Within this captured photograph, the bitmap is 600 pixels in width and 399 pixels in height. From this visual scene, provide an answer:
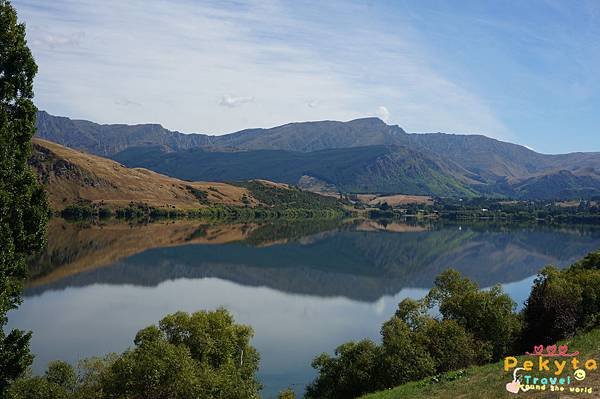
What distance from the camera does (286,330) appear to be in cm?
6525

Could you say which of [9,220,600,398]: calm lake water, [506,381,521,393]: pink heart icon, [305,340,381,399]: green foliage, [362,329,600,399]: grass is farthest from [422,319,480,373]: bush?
[9,220,600,398]: calm lake water

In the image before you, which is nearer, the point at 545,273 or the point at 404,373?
the point at 404,373

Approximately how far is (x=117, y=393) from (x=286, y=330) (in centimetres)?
4054

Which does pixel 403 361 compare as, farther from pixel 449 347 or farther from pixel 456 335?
pixel 456 335

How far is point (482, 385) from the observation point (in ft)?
82.0

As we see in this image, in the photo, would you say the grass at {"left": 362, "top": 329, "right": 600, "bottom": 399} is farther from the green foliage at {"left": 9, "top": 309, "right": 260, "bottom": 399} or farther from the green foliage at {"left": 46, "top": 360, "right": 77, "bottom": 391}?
the green foliage at {"left": 46, "top": 360, "right": 77, "bottom": 391}

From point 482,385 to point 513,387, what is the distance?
2515 mm

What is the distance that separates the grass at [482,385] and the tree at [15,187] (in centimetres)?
1823

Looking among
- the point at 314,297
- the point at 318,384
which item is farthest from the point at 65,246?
the point at 318,384

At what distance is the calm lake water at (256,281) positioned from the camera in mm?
59250

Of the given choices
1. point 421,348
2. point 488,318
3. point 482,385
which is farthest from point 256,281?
point 482,385

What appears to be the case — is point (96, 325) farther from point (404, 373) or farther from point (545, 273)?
point (545, 273)

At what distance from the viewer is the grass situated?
71.9ft

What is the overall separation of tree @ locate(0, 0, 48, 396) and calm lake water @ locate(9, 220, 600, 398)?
2458 cm
